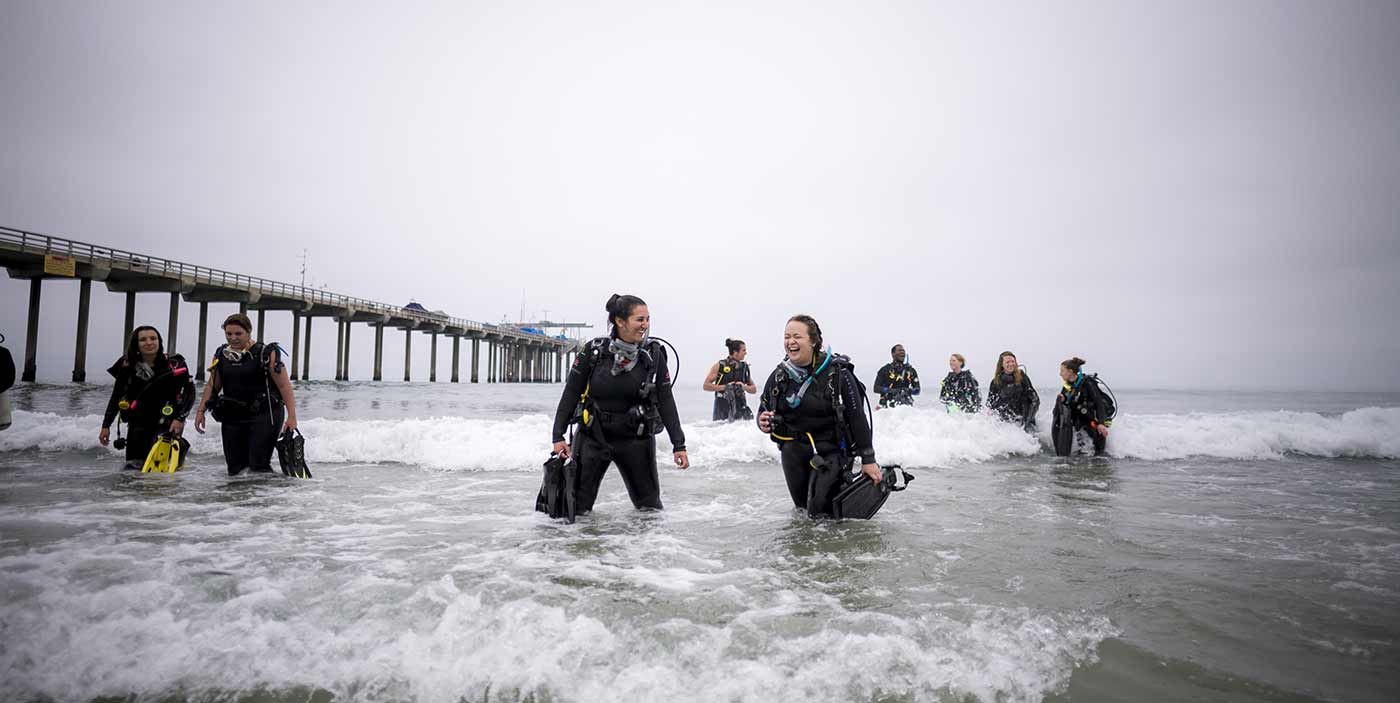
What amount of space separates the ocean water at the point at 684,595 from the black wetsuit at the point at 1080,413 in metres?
3.50

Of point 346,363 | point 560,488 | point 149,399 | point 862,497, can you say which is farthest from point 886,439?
point 346,363

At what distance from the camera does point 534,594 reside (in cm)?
307

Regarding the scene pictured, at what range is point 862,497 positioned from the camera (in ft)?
15.7

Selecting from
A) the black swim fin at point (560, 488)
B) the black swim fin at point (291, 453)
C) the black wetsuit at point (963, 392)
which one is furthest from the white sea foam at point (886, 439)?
the black swim fin at point (560, 488)

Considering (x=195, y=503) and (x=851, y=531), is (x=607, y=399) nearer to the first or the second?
(x=851, y=531)

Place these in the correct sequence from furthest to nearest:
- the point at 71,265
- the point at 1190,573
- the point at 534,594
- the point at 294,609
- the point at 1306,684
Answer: the point at 71,265 → the point at 1190,573 → the point at 534,594 → the point at 294,609 → the point at 1306,684

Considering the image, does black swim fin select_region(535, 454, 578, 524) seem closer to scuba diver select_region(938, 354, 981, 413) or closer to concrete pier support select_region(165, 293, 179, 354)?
scuba diver select_region(938, 354, 981, 413)

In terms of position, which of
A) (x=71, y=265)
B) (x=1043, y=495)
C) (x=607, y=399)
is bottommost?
(x=1043, y=495)

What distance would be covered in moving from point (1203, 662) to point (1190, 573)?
59.8 inches

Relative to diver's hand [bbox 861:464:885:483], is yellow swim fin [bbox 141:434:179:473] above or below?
below

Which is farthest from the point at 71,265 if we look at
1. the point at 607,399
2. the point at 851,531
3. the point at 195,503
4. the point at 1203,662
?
the point at 1203,662

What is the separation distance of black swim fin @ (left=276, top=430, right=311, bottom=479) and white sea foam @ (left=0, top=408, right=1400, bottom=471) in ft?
6.62

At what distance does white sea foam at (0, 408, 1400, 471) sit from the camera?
895 cm

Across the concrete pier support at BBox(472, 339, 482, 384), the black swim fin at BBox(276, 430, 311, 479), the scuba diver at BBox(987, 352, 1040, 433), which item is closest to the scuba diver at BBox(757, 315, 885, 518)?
the black swim fin at BBox(276, 430, 311, 479)
